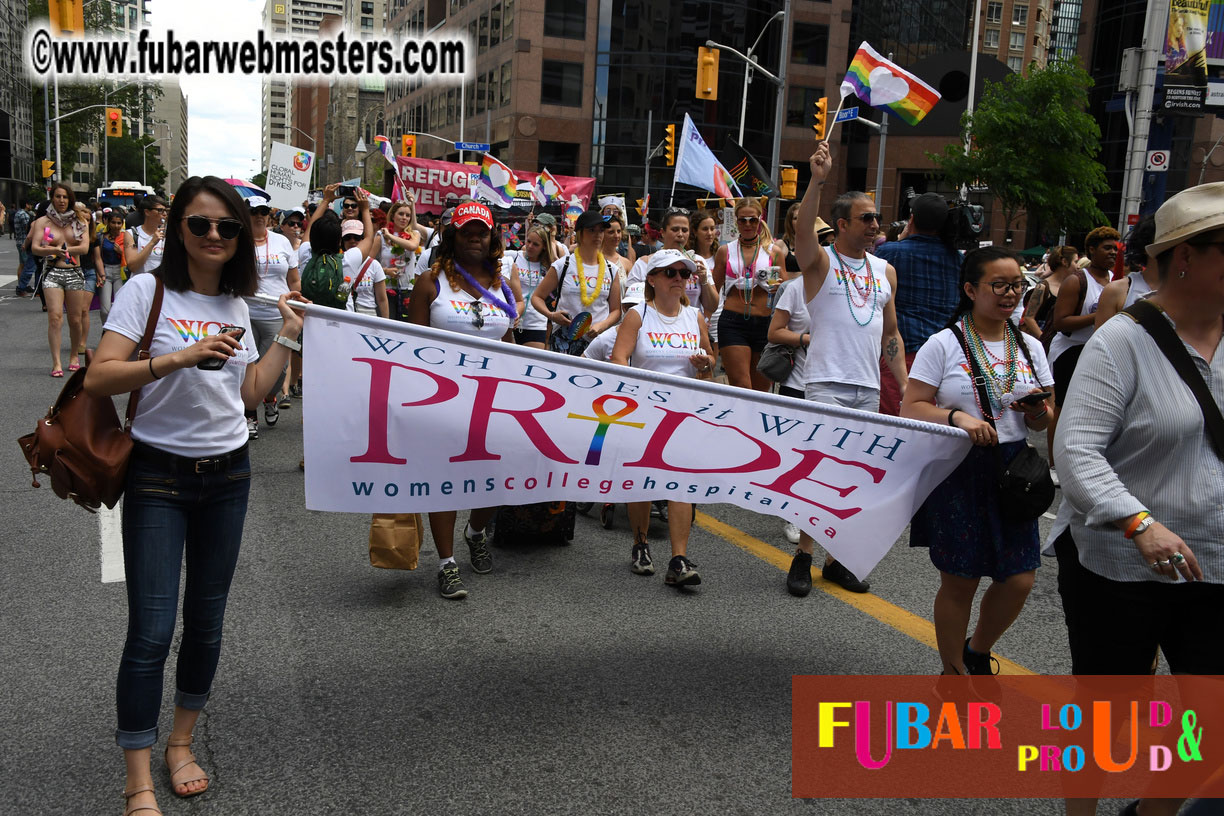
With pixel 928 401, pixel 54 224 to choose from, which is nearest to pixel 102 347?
pixel 928 401

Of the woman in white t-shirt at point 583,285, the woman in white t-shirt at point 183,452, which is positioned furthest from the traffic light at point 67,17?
the woman in white t-shirt at point 183,452

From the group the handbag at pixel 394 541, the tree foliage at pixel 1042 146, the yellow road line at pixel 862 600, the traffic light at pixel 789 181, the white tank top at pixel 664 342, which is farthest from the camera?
the tree foliage at pixel 1042 146

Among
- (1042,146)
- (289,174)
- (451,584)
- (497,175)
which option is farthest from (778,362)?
(1042,146)

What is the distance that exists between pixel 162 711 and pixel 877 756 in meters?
2.58

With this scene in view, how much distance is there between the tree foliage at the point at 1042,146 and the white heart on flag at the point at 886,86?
1083 inches

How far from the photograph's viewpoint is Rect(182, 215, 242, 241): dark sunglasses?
304 cm

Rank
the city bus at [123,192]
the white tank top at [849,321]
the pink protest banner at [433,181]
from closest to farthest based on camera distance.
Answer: the white tank top at [849,321], the pink protest banner at [433,181], the city bus at [123,192]

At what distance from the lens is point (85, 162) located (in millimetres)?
156250

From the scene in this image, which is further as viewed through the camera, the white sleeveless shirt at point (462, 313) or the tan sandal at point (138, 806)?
the white sleeveless shirt at point (462, 313)

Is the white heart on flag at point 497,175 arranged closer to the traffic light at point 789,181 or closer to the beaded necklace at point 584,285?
the traffic light at point 789,181

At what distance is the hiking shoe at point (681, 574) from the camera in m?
5.21

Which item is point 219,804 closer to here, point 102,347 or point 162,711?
point 162,711

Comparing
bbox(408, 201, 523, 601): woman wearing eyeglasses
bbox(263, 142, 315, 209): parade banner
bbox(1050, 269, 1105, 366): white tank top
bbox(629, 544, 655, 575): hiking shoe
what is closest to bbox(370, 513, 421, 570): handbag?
bbox(408, 201, 523, 601): woman wearing eyeglasses

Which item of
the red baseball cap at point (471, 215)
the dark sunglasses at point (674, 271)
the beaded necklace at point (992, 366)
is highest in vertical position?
the red baseball cap at point (471, 215)
